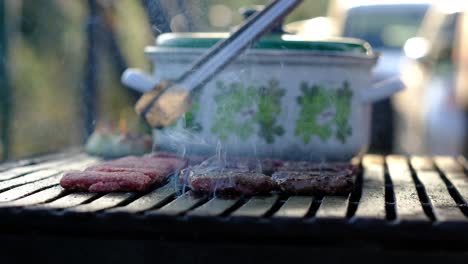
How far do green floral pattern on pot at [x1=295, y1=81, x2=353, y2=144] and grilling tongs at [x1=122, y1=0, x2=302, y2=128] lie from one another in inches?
11.8

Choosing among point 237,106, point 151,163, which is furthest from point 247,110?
point 151,163

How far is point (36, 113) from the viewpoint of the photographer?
5.63m

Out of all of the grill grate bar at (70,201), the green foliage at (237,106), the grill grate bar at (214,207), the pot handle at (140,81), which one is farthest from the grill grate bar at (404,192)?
the pot handle at (140,81)

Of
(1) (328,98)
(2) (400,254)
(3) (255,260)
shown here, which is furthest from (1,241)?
(1) (328,98)

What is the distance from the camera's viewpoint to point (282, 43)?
221cm

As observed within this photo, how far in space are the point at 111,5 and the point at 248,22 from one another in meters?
1.66

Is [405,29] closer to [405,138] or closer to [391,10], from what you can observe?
[391,10]

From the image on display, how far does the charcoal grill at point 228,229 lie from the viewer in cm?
138

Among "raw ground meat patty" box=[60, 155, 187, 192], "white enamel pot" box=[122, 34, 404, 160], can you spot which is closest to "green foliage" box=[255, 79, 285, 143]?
"white enamel pot" box=[122, 34, 404, 160]

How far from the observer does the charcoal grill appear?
1.38 m

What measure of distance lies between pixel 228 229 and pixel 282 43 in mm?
948

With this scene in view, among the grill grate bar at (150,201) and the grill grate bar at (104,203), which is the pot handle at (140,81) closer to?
the grill grate bar at (150,201)

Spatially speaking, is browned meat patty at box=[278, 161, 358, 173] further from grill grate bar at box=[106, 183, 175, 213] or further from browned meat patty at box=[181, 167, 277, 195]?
grill grate bar at box=[106, 183, 175, 213]

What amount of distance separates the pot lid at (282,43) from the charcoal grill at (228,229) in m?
0.69
